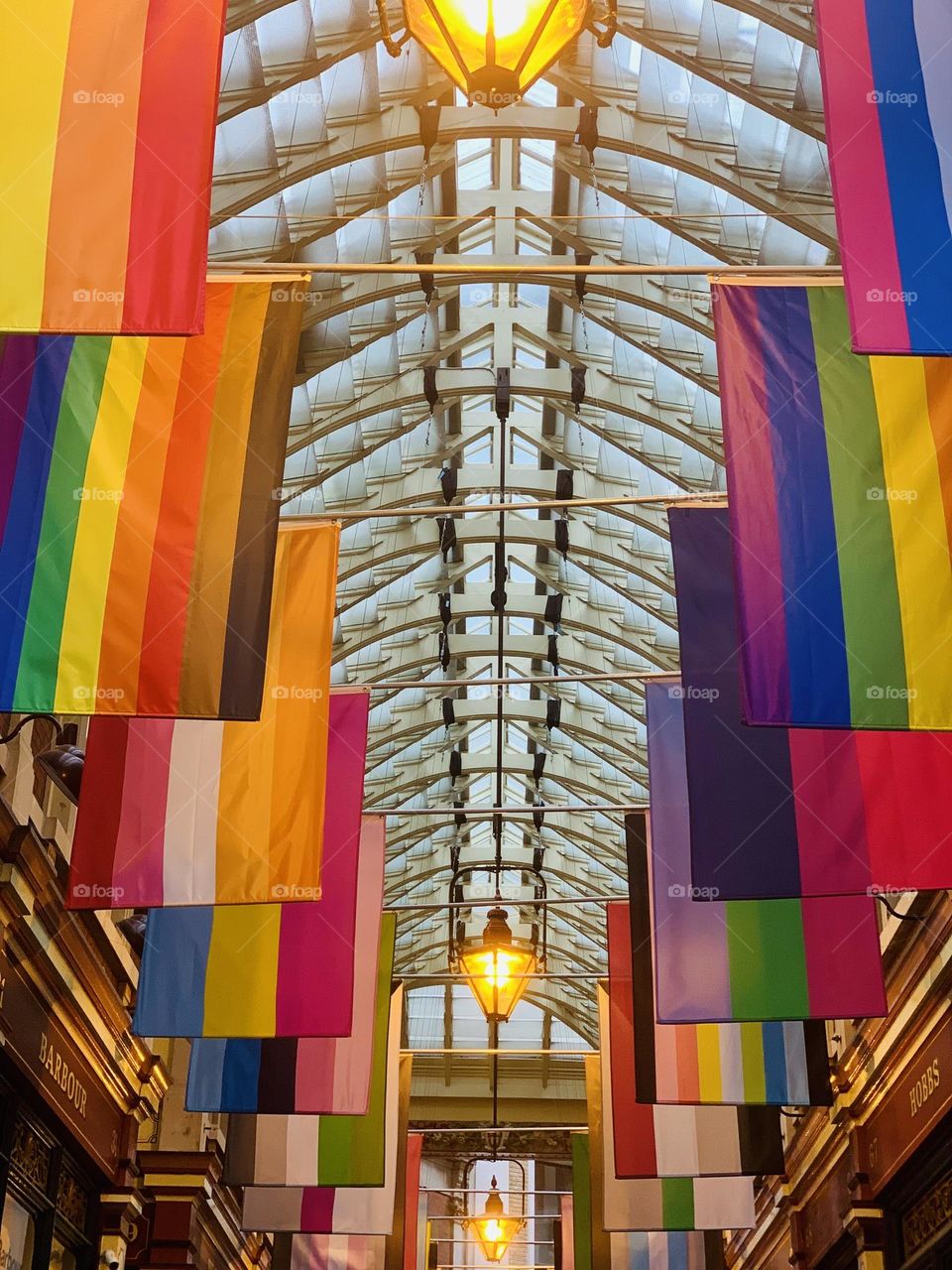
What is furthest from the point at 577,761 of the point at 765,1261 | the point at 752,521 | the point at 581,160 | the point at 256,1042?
the point at 752,521

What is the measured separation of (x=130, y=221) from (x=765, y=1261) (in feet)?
54.8

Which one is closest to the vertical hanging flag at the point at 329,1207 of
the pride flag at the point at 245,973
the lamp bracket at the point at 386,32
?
the pride flag at the point at 245,973

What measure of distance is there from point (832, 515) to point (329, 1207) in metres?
9.52

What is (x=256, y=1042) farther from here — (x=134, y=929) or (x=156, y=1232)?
(x=156, y=1232)

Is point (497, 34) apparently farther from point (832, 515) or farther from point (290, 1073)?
point (290, 1073)

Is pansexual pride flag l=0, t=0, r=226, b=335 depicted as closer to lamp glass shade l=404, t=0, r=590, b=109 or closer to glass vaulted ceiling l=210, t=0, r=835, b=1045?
lamp glass shade l=404, t=0, r=590, b=109

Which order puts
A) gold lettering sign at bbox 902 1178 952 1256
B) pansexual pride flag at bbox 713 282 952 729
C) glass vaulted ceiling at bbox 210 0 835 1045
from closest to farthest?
pansexual pride flag at bbox 713 282 952 729, gold lettering sign at bbox 902 1178 952 1256, glass vaulted ceiling at bbox 210 0 835 1045

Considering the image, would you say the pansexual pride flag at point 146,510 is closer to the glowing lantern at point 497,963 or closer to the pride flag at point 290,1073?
the pride flag at point 290,1073

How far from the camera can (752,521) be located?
629cm

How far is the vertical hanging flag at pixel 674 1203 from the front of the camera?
1396cm

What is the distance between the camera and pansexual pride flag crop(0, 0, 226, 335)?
5496mm

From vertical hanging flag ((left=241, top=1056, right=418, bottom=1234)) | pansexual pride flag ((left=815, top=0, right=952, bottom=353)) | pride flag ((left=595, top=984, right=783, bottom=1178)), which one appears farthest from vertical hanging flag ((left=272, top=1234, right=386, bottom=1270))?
pansexual pride flag ((left=815, top=0, right=952, bottom=353))

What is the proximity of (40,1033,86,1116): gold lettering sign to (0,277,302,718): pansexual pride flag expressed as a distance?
5.59 meters

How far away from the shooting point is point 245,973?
373 inches
